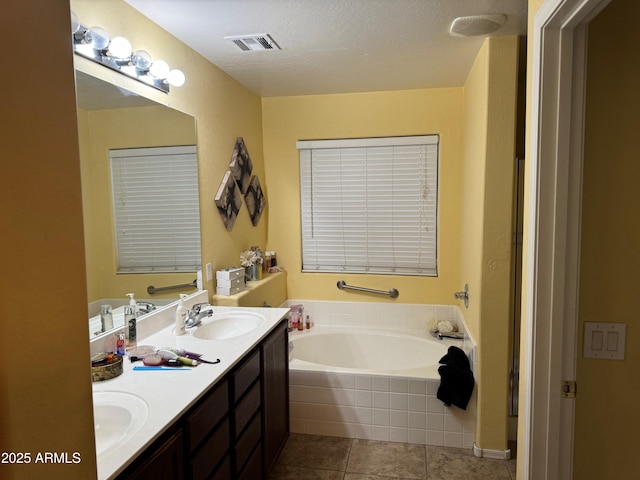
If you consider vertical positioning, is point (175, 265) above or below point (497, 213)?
below

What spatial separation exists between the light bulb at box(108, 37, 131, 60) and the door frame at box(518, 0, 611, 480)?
5.31 feet

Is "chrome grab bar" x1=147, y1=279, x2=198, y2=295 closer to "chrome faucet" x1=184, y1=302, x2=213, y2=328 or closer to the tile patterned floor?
"chrome faucet" x1=184, y1=302, x2=213, y2=328

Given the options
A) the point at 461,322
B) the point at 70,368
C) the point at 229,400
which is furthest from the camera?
the point at 461,322

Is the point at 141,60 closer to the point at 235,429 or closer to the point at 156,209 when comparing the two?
the point at 156,209

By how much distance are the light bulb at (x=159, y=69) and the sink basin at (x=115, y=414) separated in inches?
59.8

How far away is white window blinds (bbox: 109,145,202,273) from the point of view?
1893 mm

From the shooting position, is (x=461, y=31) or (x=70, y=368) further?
(x=461, y=31)

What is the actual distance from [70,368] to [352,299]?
303 cm

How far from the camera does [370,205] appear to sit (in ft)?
11.5

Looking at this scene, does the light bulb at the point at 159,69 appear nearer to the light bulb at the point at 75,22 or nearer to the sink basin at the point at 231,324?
the light bulb at the point at 75,22

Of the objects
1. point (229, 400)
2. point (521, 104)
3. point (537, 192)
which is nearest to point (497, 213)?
point (521, 104)

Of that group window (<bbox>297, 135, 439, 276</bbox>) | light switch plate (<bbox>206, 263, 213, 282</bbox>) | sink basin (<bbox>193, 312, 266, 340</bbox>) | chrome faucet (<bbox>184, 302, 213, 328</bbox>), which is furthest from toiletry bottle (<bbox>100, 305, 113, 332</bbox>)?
window (<bbox>297, 135, 439, 276</bbox>)

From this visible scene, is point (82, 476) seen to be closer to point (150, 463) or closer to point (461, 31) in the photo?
point (150, 463)

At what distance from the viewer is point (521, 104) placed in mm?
2459
